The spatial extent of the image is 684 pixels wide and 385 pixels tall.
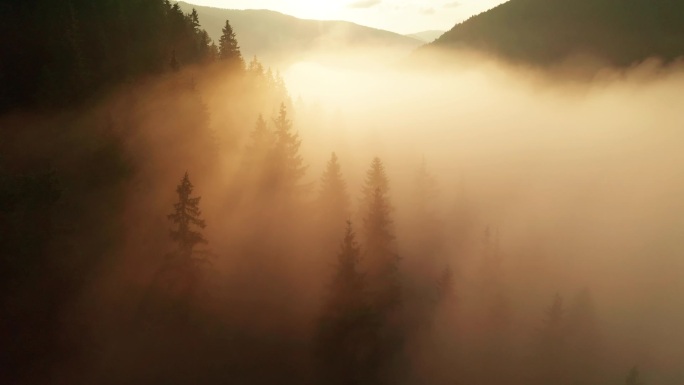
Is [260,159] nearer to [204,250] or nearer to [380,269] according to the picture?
[204,250]

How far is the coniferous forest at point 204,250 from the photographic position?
23.3 m

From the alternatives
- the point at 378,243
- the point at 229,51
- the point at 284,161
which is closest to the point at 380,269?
the point at 378,243

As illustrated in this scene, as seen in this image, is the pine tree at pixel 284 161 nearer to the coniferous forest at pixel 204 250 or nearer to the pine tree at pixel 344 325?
Answer: the coniferous forest at pixel 204 250

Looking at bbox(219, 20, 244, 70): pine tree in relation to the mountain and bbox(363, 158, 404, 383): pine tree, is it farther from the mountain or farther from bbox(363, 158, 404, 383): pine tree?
the mountain

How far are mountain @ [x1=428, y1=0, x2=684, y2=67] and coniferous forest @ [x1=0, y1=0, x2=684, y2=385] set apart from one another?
14951 cm

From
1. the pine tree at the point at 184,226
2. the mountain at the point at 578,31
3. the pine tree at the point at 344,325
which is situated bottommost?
the pine tree at the point at 344,325

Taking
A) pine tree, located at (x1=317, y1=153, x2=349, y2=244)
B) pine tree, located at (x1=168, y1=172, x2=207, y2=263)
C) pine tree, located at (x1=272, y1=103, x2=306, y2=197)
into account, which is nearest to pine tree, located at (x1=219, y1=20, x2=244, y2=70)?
pine tree, located at (x1=272, y1=103, x2=306, y2=197)

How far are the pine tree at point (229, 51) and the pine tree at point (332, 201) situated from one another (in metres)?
20.0

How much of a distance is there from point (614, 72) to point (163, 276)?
19399 centimetres

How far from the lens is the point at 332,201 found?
3609 cm

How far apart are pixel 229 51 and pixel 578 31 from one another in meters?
172

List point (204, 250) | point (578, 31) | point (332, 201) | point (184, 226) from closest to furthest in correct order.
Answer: point (184, 226) < point (204, 250) < point (332, 201) < point (578, 31)

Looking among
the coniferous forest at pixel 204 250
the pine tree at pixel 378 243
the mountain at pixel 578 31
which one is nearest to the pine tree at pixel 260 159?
the coniferous forest at pixel 204 250

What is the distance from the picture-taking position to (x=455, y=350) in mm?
41312
